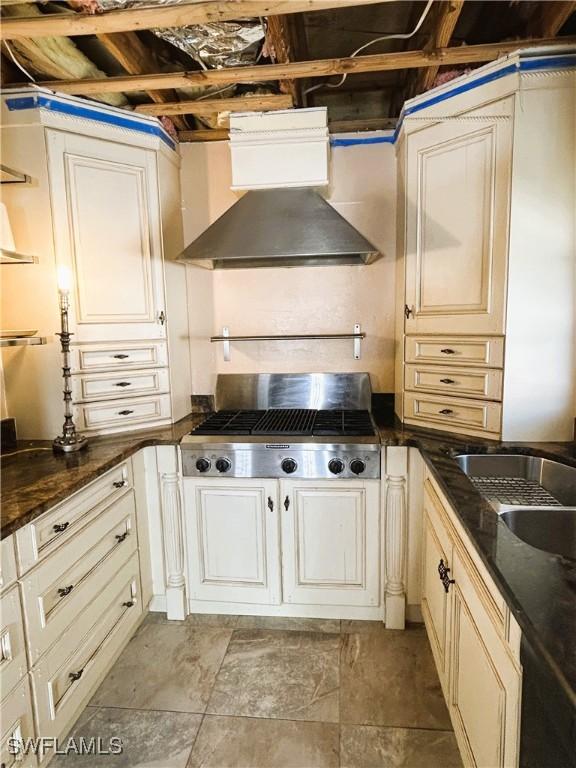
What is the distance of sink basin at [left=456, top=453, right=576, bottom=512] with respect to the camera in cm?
144

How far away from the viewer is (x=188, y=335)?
8.16 feet

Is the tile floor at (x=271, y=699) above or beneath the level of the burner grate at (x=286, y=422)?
beneath

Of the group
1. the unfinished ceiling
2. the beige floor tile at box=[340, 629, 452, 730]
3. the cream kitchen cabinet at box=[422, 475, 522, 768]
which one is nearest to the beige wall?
the unfinished ceiling

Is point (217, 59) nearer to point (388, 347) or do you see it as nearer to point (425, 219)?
point (425, 219)

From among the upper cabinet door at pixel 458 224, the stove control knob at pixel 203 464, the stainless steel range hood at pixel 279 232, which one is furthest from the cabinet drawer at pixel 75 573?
the upper cabinet door at pixel 458 224

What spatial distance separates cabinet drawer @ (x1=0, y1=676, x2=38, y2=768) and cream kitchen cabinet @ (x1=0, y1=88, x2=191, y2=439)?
105 cm

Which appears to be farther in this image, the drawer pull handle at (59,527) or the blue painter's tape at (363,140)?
the blue painter's tape at (363,140)

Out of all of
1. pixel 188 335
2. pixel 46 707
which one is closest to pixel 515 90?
pixel 188 335

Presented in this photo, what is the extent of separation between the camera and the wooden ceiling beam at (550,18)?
1.48 meters

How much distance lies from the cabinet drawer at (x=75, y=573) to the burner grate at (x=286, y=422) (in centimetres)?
67

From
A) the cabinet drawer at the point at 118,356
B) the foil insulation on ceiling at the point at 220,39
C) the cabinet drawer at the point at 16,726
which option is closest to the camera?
the cabinet drawer at the point at 16,726

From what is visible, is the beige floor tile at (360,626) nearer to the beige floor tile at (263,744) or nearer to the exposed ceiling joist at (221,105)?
the beige floor tile at (263,744)

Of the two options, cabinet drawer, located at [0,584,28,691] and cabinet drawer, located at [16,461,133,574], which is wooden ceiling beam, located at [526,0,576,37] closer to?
cabinet drawer, located at [16,461,133,574]

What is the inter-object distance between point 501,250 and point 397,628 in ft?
5.65
